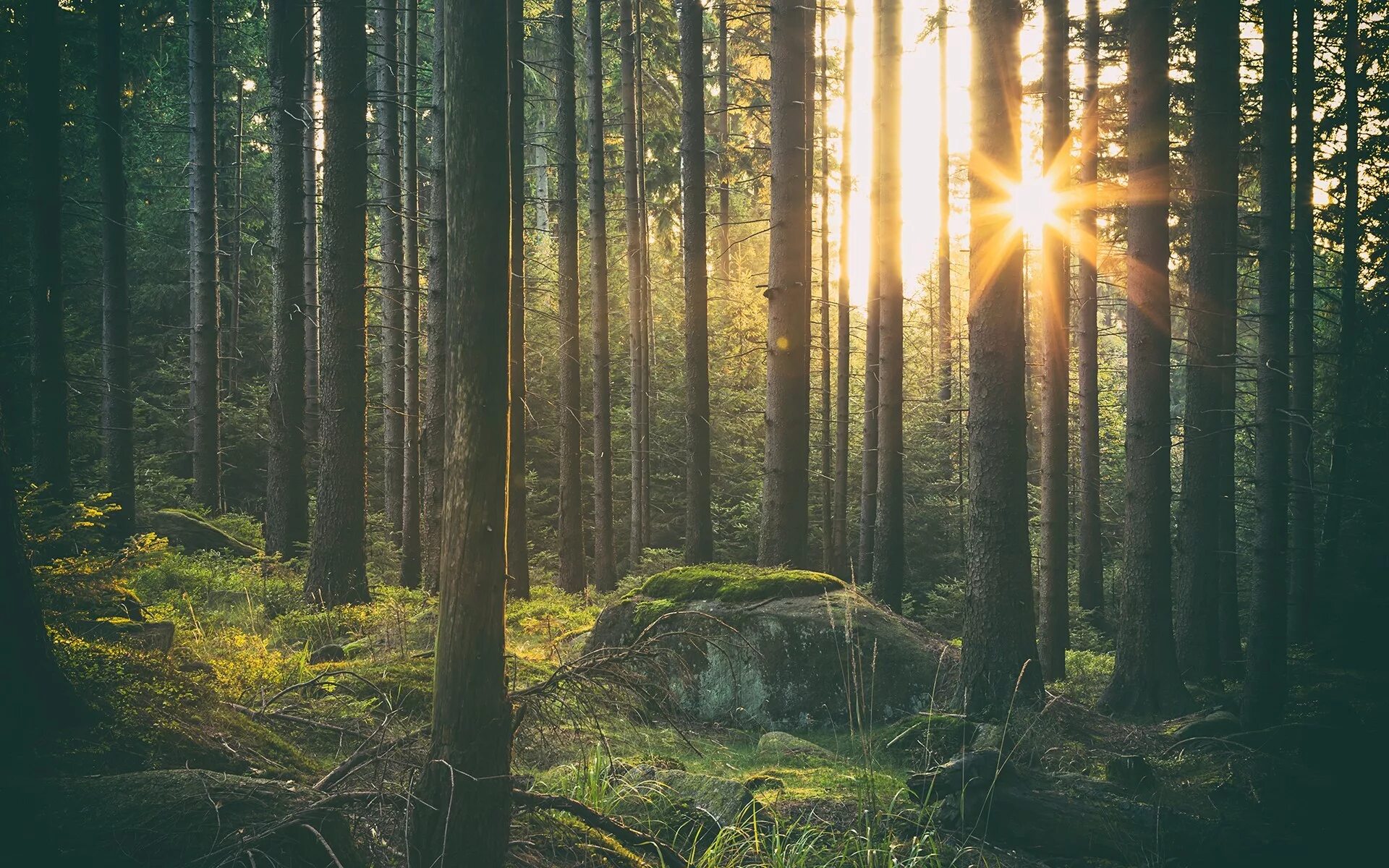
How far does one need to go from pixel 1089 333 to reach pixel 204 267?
17567 mm

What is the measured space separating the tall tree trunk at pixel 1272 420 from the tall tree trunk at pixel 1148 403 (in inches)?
35.0

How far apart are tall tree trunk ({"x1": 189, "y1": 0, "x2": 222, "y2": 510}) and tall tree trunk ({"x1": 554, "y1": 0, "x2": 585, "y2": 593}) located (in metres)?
7.09

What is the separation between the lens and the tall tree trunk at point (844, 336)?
1805cm

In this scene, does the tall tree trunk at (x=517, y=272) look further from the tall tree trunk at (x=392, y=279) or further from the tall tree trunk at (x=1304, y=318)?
the tall tree trunk at (x=1304, y=318)

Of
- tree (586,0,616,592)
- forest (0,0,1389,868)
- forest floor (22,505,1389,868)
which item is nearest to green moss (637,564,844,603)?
forest (0,0,1389,868)

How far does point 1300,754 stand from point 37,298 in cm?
1596

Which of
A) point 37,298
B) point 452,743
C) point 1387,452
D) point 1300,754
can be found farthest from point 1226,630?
point 37,298

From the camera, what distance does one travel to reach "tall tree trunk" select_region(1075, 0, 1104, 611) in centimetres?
1395

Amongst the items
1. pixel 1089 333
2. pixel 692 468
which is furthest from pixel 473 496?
pixel 1089 333

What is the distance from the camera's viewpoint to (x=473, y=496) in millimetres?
3551

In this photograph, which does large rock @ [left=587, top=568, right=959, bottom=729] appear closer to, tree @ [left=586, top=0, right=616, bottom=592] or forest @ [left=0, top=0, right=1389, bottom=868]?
forest @ [left=0, top=0, right=1389, bottom=868]

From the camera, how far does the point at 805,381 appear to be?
11492 millimetres

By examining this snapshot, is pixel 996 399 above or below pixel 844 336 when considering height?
below

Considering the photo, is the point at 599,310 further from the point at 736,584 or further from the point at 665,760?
the point at 665,760
